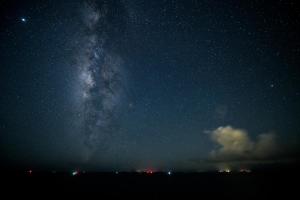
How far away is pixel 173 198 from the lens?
7250 centimetres

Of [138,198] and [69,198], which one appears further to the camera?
[138,198]

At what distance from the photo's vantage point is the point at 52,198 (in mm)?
62844

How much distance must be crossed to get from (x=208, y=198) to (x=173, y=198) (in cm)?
1191

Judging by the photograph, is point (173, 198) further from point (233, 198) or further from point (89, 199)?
point (89, 199)

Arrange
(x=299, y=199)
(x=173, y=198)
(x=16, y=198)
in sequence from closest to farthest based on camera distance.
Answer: (x=16, y=198) → (x=299, y=199) → (x=173, y=198)

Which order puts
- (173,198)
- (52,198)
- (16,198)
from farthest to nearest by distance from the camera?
1. (173,198)
2. (52,198)
3. (16,198)

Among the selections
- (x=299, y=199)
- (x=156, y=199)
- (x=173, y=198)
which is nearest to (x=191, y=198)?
(x=173, y=198)

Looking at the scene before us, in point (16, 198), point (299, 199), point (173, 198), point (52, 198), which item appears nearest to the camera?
point (16, 198)

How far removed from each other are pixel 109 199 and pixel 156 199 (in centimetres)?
1350

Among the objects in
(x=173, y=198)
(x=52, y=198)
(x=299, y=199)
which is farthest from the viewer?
(x=173, y=198)

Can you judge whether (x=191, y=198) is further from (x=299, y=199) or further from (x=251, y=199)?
(x=299, y=199)

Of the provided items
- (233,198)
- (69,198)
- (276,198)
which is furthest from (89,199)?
(276,198)

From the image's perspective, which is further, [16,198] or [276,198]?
[276,198]

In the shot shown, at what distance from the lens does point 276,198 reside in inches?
2928
